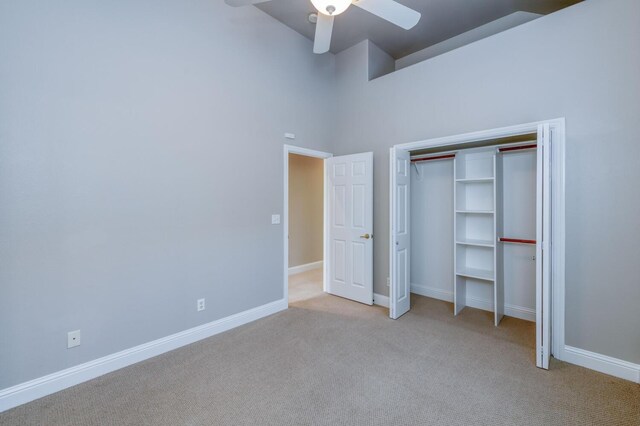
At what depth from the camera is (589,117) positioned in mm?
2416

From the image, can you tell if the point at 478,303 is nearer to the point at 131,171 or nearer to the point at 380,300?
the point at 380,300

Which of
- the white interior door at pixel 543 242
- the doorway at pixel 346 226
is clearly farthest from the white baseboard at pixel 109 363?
the white interior door at pixel 543 242

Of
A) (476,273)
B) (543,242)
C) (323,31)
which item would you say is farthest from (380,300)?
A: (323,31)

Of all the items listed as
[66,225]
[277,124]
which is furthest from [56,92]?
[277,124]

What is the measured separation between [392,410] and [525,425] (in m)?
0.82

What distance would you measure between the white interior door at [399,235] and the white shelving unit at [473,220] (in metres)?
0.61

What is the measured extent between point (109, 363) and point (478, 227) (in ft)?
14.0

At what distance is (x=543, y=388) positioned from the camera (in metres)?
2.13

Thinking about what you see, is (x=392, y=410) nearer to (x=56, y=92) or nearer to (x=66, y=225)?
(x=66, y=225)

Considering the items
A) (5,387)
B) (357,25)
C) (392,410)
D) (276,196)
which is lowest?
(392,410)

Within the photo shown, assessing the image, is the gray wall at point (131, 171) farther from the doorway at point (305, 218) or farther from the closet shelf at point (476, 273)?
the closet shelf at point (476, 273)

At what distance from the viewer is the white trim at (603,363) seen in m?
2.24

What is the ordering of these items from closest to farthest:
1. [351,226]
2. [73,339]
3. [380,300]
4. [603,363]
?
[73,339]
[603,363]
[380,300]
[351,226]

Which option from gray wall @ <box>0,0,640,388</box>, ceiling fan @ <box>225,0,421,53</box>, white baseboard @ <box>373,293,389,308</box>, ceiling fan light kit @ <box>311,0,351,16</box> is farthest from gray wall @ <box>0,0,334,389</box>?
ceiling fan light kit @ <box>311,0,351,16</box>
